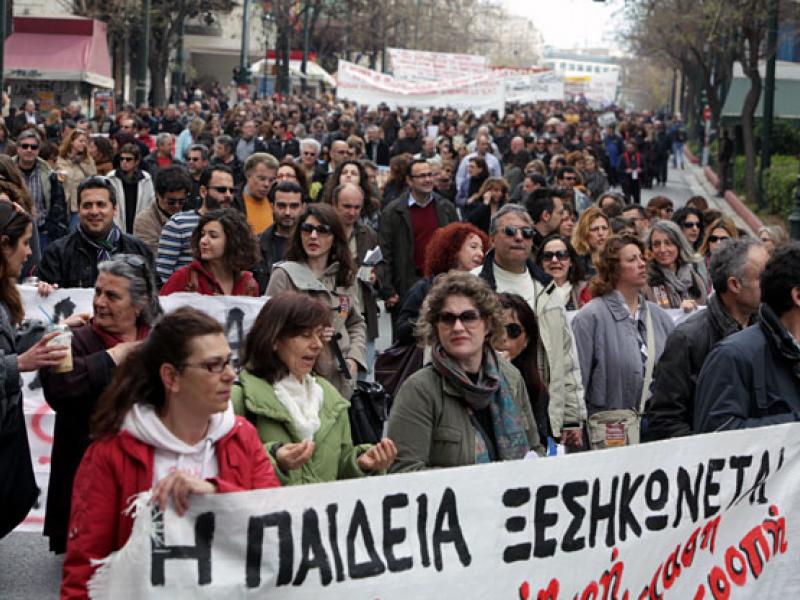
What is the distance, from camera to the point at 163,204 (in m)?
9.98

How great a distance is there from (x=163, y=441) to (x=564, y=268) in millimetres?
4874

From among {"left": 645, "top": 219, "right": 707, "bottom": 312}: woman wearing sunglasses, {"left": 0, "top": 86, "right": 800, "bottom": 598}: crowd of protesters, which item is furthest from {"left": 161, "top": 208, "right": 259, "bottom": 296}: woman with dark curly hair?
{"left": 645, "top": 219, "right": 707, "bottom": 312}: woman wearing sunglasses

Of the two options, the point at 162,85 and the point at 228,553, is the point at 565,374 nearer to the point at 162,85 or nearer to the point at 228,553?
the point at 228,553

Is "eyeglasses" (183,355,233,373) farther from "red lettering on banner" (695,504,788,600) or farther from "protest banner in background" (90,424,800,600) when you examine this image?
"red lettering on banner" (695,504,788,600)

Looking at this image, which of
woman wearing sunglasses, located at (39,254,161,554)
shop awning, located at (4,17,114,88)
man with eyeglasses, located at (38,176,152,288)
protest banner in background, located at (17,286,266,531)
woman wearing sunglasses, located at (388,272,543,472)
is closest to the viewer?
woman wearing sunglasses, located at (388,272,543,472)

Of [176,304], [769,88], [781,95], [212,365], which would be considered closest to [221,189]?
[176,304]

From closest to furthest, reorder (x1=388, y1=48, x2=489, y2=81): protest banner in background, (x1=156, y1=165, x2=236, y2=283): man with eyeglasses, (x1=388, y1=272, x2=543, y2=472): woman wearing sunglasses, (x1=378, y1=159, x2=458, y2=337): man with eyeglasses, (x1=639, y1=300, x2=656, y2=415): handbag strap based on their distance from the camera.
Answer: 1. (x1=388, y1=272, x2=543, y2=472): woman wearing sunglasses
2. (x1=639, y1=300, x2=656, y2=415): handbag strap
3. (x1=156, y1=165, x2=236, y2=283): man with eyeglasses
4. (x1=378, y1=159, x2=458, y2=337): man with eyeglasses
5. (x1=388, y1=48, x2=489, y2=81): protest banner in background

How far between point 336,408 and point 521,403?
2.36 ft

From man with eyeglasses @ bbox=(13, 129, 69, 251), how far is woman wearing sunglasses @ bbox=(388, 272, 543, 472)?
7.73 m

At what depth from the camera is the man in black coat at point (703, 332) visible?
19.9 feet

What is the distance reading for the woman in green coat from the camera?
16.9 feet

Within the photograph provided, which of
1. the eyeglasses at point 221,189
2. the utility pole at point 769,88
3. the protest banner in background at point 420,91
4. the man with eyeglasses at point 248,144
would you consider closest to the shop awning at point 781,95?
the protest banner in background at point 420,91

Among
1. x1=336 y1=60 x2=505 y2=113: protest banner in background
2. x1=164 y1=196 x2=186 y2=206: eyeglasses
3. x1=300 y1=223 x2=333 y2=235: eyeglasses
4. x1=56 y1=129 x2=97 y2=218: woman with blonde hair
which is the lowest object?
x1=336 y1=60 x2=505 y2=113: protest banner in background

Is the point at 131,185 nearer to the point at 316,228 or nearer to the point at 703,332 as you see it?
the point at 316,228
